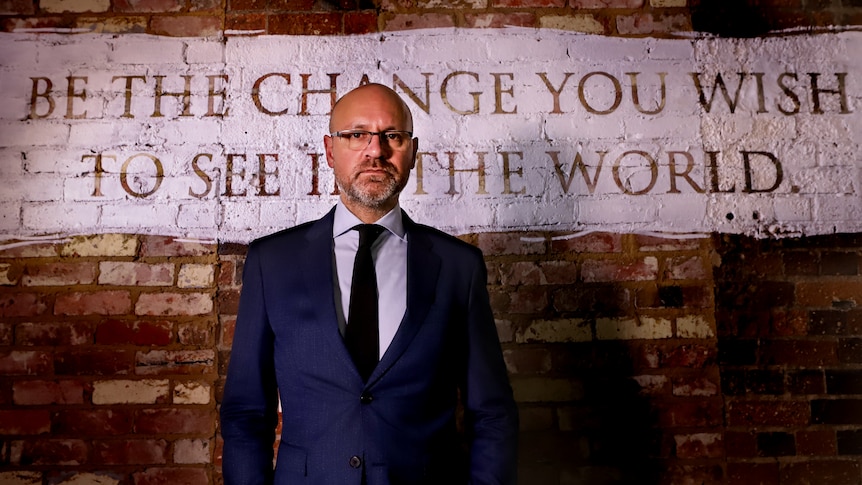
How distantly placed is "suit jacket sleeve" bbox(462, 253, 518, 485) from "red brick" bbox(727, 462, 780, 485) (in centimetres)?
89

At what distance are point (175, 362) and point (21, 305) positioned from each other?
527mm

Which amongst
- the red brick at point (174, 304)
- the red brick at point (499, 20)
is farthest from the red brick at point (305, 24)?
the red brick at point (174, 304)

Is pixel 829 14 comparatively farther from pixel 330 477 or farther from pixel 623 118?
pixel 330 477

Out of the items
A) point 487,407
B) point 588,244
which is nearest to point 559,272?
point 588,244

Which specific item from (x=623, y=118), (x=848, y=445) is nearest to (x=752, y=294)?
(x=848, y=445)

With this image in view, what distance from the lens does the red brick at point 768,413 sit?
5.38 ft

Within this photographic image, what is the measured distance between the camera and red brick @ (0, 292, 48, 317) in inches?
64.4

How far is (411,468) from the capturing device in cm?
111

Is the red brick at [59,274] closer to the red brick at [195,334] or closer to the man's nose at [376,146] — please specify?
the red brick at [195,334]

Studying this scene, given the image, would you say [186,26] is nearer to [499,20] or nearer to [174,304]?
[174,304]

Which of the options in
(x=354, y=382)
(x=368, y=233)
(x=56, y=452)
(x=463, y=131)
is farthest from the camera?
(x=463, y=131)

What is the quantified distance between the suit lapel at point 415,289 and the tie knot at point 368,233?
0.26ft

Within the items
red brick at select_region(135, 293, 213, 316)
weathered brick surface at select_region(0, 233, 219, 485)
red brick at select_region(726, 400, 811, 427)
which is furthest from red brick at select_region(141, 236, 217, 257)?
→ red brick at select_region(726, 400, 811, 427)

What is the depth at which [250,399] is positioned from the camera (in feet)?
3.85
